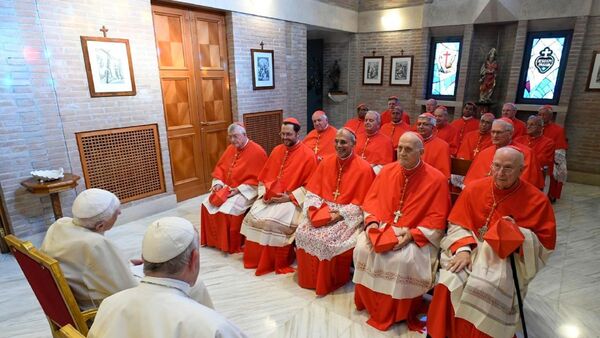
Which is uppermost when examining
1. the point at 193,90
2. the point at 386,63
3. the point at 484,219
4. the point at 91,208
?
the point at 386,63

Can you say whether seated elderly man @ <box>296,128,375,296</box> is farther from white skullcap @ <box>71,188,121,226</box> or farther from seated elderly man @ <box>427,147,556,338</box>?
white skullcap @ <box>71,188,121,226</box>

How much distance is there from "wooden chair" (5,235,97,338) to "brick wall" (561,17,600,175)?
8469 millimetres

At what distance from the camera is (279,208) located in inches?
143

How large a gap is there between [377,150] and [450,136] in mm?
1838

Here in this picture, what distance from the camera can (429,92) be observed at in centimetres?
848

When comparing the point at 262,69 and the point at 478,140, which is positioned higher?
the point at 262,69

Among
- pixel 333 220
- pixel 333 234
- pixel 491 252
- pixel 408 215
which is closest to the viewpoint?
pixel 491 252

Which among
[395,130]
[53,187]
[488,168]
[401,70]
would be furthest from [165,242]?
[401,70]

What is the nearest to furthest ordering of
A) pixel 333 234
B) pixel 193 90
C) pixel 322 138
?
pixel 333 234 → pixel 322 138 → pixel 193 90

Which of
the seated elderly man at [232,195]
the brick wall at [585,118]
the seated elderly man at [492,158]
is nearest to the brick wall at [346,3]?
the brick wall at [585,118]

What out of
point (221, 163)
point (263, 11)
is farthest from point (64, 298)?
point (263, 11)

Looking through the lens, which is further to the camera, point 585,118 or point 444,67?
point 444,67

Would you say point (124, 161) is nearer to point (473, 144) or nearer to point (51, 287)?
point (51, 287)

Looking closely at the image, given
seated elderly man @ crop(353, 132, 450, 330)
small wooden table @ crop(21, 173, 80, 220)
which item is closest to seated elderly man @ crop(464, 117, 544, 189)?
seated elderly man @ crop(353, 132, 450, 330)
